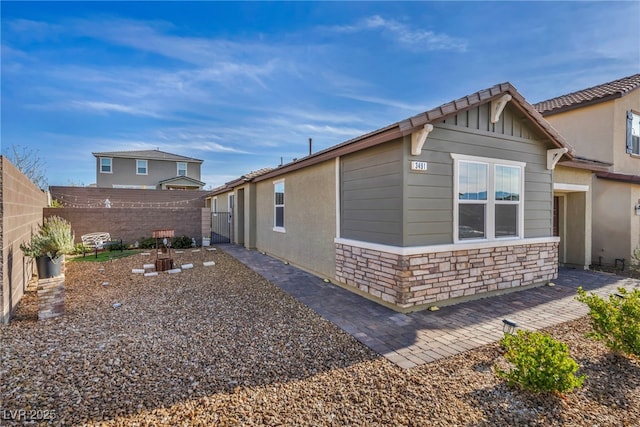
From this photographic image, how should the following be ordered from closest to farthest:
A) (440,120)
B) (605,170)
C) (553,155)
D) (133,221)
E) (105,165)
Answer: (440,120) < (553,155) < (605,170) < (133,221) < (105,165)

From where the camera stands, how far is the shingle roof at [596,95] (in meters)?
9.65

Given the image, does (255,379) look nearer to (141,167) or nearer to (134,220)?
(134,220)

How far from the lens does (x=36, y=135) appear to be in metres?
16.1

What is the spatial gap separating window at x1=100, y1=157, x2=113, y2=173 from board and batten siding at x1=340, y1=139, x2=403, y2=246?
1069 inches

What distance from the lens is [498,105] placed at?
5867 millimetres

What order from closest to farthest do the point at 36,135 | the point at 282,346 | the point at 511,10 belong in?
the point at 282,346 → the point at 511,10 → the point at 36,135

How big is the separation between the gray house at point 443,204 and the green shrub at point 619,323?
2.14 meters

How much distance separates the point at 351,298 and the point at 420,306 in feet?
4.57

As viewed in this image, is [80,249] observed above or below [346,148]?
below

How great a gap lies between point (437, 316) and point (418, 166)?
2.63 metres

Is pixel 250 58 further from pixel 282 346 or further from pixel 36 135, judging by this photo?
pixel 36 135

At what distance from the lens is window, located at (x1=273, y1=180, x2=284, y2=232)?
1016cm

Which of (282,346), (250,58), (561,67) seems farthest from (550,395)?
(561,67)

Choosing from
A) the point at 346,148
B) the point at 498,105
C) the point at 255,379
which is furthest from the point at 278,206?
the point at 255,379
